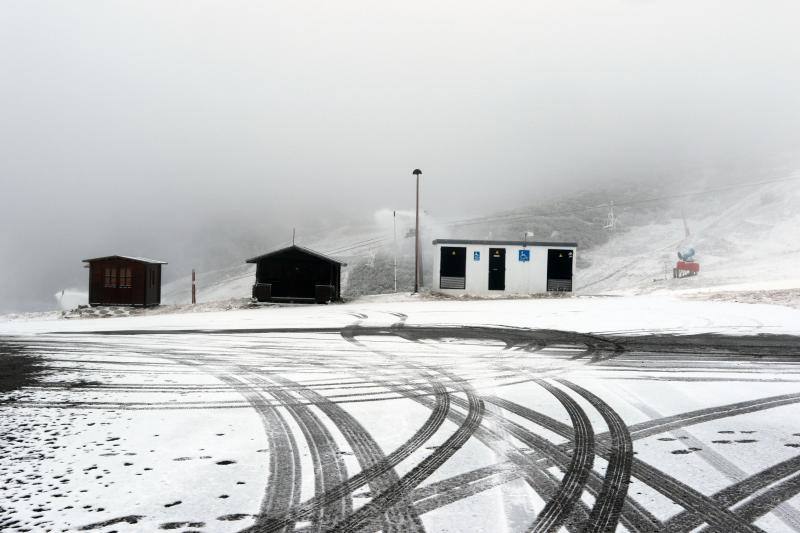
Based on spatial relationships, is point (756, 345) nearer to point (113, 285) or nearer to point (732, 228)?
point (113, 285)

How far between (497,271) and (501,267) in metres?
0.39

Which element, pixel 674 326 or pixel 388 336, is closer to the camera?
pixel 388 336

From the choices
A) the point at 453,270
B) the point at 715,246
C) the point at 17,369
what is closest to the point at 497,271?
the point at 453,270

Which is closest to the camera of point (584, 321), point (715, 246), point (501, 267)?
point (584, 321)

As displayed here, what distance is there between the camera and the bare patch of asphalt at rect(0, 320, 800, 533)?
3797 millimetres

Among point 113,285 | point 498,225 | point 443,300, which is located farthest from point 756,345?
point 498,225

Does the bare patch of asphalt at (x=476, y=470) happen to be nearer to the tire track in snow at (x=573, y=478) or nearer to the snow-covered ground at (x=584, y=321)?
the tire track in snow at (x=573, y=478)

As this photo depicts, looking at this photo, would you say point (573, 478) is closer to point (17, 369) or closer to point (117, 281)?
point (17, 369)

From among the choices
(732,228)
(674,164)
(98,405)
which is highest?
(674,164)

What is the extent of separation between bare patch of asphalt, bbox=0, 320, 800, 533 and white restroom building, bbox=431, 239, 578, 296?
3005cm

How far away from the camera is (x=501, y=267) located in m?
40.3

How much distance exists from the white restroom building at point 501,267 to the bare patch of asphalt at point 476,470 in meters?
30.0

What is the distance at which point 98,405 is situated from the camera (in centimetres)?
720

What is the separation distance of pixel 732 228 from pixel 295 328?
315ft
